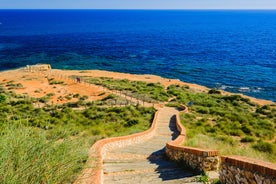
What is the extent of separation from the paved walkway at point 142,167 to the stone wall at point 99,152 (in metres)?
0.32

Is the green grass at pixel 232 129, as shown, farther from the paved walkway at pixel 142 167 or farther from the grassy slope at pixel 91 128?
the paved walkway at pixel 142 167

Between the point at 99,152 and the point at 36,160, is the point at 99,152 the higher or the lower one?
the lower one

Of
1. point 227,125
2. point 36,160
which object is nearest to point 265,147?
point 227,125

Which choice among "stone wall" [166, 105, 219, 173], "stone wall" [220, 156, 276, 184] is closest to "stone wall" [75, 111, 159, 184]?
"stone wall" [166, 105, 219, 173]

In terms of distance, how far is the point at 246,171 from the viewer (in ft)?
21.5

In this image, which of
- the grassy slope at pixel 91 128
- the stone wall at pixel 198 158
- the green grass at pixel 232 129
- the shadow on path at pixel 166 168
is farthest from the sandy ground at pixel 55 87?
the stone wall at pixel 198 158

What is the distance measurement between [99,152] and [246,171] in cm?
528

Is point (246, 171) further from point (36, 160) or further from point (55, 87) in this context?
point (55, 87)

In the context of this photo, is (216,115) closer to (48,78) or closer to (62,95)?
(62,95)

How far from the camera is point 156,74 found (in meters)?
57.7

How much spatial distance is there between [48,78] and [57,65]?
64.3 feet

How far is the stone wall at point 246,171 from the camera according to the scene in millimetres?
5914

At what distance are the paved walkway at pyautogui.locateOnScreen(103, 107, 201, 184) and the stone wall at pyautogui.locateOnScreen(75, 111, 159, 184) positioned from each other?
0.32 m

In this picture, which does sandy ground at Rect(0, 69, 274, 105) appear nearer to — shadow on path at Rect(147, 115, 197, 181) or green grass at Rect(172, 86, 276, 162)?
green grass at Rect(172, 86, 276, 162)
